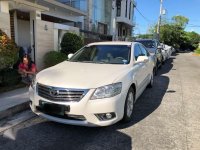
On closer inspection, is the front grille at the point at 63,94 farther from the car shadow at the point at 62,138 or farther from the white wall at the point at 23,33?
the white wall at the point at 23,33

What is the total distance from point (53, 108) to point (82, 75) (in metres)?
0.77

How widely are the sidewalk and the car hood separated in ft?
3.80

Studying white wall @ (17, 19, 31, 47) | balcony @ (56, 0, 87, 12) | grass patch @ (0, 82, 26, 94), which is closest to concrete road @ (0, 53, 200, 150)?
grass patch @ (0, 82, 26, 94)

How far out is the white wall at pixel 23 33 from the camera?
41.5 ft

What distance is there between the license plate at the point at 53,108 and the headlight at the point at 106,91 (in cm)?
49

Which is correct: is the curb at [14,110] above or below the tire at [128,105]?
below

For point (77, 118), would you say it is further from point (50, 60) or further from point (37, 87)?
point (50, 60)

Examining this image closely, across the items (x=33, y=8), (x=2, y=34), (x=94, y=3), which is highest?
(x=94, y=3)

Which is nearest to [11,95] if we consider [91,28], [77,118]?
[77,118]

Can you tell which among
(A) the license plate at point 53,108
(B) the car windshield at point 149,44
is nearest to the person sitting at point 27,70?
(A) the license plate at point 53,108

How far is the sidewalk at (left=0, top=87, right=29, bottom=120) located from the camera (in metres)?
4.78

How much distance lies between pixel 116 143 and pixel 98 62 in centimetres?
200

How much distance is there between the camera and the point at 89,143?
364 cm

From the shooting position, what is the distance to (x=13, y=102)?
5.26 meters
